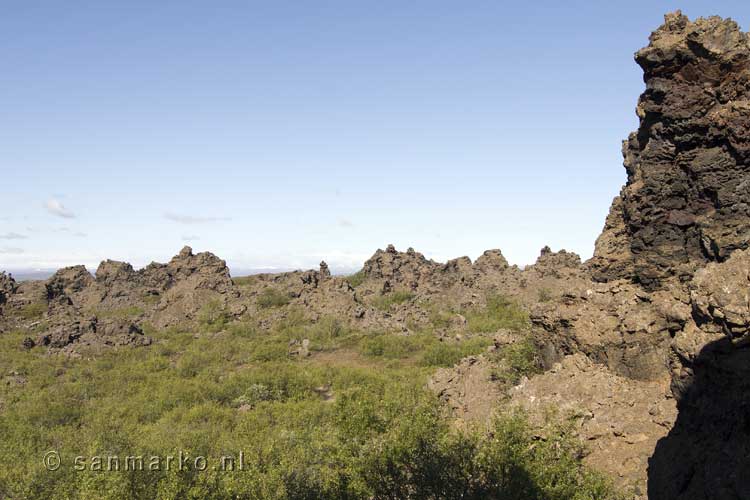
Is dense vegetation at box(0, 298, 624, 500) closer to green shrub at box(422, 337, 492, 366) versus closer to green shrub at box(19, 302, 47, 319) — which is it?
green shrub at box(422, 337, 492, 366)

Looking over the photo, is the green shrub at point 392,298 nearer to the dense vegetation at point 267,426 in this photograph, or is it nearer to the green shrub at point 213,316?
the dense vegetation at point 267,426

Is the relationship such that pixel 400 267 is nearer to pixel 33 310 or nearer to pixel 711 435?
pixel 33 310

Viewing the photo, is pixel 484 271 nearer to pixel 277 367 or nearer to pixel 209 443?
pixel 277 367

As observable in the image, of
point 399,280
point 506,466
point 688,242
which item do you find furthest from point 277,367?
point 399,280

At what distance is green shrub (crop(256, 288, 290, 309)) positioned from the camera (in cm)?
6097

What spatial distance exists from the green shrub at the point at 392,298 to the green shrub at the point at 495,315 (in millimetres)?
11972

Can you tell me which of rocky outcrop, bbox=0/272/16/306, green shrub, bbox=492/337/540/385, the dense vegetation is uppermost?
rocky outcrop, bbox=0/272/16/306

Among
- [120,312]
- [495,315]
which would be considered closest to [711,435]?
[495,315]

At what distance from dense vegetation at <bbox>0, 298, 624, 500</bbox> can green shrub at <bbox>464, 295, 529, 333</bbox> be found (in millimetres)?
1484

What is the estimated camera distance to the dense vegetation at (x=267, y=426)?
46.0ft

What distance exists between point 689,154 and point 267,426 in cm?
2220

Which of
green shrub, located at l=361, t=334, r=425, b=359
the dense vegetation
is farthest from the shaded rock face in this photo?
green shrub, located at l=361, t=334, r=425, b=359

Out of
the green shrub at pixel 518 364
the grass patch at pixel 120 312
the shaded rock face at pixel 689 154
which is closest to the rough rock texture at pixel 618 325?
the shaded rock face at pixel 689 154

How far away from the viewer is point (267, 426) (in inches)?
1005
